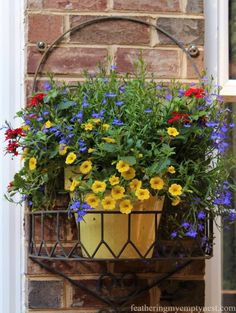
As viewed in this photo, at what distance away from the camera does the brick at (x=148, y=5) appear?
80.0 inches

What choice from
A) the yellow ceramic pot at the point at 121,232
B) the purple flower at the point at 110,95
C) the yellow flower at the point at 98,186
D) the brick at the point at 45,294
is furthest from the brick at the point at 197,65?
the brick at the point at 45,294

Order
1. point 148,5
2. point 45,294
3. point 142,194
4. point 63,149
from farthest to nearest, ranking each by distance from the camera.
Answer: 1. point 148,5
2. point 45,294
3. point 63,149
4. point 142,194

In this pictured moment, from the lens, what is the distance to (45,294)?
6.32 ft

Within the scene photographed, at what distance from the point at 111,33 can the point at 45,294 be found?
76cm

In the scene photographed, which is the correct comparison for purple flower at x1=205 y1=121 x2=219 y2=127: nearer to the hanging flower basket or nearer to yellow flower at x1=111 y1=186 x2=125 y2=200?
the hanging flower basket

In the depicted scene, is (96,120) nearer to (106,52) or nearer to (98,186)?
(98,186)

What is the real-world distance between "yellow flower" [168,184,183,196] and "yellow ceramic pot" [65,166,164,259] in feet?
0.27

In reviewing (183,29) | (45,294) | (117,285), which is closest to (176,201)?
(117,285)

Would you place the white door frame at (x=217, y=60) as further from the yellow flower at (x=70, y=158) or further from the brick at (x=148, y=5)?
the yellow flower at (x=70, y=158)

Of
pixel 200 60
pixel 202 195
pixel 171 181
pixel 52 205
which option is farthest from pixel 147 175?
pixel 200 60

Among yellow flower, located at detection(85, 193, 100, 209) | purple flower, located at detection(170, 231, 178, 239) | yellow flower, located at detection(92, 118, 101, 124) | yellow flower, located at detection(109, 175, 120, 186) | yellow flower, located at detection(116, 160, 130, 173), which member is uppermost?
yellow flower, located at detection(92, 118, 101, 124)

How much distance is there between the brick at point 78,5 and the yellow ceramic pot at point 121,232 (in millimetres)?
627

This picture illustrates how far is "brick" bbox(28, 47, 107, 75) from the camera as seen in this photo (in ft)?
6.51

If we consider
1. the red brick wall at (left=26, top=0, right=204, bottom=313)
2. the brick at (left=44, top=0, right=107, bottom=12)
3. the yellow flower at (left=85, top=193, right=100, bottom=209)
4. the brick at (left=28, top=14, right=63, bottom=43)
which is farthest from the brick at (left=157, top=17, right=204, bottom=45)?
the yellow flower at (left=85, top=193, right=100, bottom=209)
